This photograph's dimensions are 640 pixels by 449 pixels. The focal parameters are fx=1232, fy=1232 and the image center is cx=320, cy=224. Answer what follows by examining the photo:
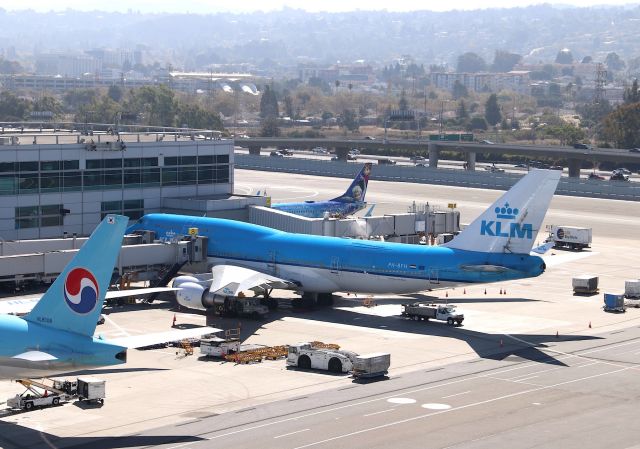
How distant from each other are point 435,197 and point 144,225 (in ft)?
246

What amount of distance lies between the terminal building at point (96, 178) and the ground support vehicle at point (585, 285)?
28733 mm

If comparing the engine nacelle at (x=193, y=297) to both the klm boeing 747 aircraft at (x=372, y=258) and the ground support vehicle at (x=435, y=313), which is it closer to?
the klm boeing 747 aircraft at (x=372, y=258)

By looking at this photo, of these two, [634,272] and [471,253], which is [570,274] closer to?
[634,272]

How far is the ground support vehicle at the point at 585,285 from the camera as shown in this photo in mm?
81750

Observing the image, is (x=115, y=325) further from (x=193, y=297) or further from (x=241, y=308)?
(x=241, y=308)

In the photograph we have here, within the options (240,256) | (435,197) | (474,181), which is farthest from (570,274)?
(474,181)

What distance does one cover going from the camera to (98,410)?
1921 inches

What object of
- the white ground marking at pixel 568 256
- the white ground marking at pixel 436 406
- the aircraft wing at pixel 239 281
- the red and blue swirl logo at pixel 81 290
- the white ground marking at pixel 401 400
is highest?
the red and blue swirl logo at pixel 81 290

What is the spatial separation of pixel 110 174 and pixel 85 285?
48.7 metres

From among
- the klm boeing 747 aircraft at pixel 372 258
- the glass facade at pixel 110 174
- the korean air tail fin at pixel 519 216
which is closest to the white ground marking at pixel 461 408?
the korean air tail fin at pixel 519 216

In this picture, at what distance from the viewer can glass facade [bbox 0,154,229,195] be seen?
280ft

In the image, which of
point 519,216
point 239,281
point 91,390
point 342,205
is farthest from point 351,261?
point 342,205

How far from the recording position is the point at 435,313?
6988 cm

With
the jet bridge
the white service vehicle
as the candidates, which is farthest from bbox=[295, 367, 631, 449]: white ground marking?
the white service vehicle
